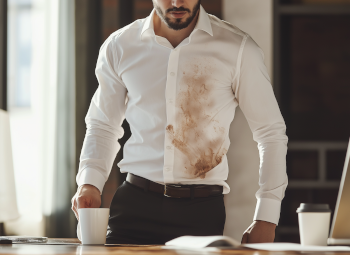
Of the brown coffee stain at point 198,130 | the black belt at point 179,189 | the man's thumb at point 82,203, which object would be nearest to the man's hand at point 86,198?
the man's thumb at point 82,203

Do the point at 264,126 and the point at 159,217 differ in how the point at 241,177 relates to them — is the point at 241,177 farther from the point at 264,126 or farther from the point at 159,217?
the point at 159,217

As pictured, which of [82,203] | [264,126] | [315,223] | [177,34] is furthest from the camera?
[177,34]

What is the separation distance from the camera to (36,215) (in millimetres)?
3109

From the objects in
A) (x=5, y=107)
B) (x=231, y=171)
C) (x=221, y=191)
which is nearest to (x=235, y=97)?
(x=221, y=191)

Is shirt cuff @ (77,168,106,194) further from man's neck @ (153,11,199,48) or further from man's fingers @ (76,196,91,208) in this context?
man's neck @ (153,11,199,48)

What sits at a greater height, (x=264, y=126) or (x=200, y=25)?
(x=200, y=25)

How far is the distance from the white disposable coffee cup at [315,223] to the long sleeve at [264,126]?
398 mm

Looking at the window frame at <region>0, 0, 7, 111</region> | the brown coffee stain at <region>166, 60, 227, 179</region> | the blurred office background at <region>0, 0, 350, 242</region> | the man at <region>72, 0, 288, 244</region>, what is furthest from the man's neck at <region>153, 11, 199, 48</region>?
the window frame at <region>0, 0, 7, 111</region>

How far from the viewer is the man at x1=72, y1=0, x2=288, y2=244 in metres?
1.51

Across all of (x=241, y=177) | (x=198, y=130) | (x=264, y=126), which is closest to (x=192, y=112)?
(x=198, y=130)

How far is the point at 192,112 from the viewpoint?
1597 millimetres

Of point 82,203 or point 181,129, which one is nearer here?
point 82,203

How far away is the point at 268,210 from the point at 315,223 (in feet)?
1.38

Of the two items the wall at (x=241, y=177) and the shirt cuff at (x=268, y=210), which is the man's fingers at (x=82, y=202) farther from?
the wall at (x=241, y=177)
